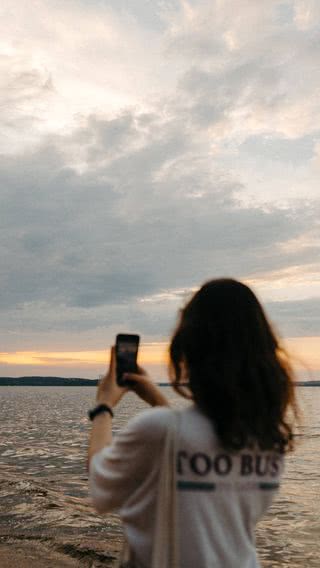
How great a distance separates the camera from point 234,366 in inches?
76.1

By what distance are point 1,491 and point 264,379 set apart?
13894 millimetres

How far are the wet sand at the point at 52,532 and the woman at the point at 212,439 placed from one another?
571 cm

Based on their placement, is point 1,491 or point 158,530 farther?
point 1,491

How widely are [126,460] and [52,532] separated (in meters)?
9.32

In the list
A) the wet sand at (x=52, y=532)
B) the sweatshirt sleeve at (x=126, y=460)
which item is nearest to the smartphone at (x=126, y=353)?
the sweatshirt sleeve at (x=126, y=460)

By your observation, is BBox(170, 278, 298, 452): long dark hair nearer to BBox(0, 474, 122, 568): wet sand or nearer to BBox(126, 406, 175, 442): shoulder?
BBox(126, 406, 175, 442): shoulder

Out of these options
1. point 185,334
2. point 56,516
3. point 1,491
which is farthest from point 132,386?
point 1,491

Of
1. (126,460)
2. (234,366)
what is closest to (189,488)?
(126,460)

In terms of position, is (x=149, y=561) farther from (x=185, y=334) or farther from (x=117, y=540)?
(x=117, y=540)

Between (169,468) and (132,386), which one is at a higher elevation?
(132,386)

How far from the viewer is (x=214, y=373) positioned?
192 cm

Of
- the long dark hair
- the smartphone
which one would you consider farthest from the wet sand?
the long dark hair

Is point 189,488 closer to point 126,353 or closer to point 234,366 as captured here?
point 234,366

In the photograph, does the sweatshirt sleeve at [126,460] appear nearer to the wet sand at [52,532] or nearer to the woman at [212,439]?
the woman at [212,439]
